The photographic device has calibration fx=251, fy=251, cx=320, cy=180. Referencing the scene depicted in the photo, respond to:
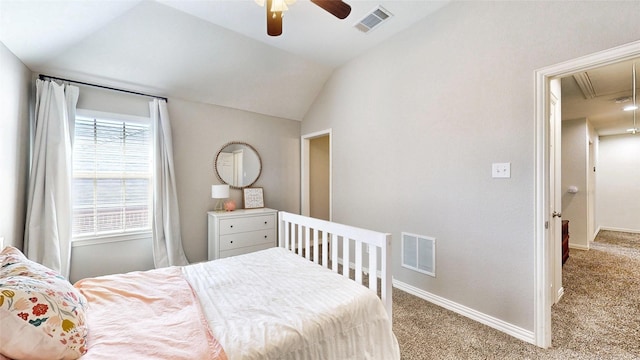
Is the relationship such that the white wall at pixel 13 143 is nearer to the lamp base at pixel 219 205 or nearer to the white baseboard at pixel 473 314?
the lamp base at pixel 219 205

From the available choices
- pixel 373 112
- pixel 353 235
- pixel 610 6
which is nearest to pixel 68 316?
pixel 353 235

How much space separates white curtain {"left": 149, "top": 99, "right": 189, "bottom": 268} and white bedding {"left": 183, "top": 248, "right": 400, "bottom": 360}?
151 cm

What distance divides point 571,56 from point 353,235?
190 cm

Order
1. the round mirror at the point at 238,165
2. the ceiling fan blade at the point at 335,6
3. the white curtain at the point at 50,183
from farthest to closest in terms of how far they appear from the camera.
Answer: the round mirror at the point at 238,165 < the white curtain at the point at 50,183 < the ceiling fan blade at the point at 335,6

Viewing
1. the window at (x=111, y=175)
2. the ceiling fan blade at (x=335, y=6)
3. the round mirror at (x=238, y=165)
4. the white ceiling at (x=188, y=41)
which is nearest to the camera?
the ceiling fan blade at (x=335, y=6)

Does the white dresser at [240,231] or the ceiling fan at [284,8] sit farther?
the white dresser at [240,231]

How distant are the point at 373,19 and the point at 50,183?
350 centimetres

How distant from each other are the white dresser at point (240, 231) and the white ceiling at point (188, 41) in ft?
5.24

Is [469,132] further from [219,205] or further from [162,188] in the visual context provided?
[162,188]

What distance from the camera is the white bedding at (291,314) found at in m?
1.06

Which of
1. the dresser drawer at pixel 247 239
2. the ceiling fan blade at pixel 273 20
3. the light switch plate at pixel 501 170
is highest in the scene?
the ceiling fan blade at pixel 273 20

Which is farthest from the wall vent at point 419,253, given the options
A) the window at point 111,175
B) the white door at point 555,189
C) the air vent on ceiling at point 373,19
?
the window at point 111,175

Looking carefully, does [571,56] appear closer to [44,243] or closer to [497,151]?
[497,151]

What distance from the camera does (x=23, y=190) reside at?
7.53 feet
